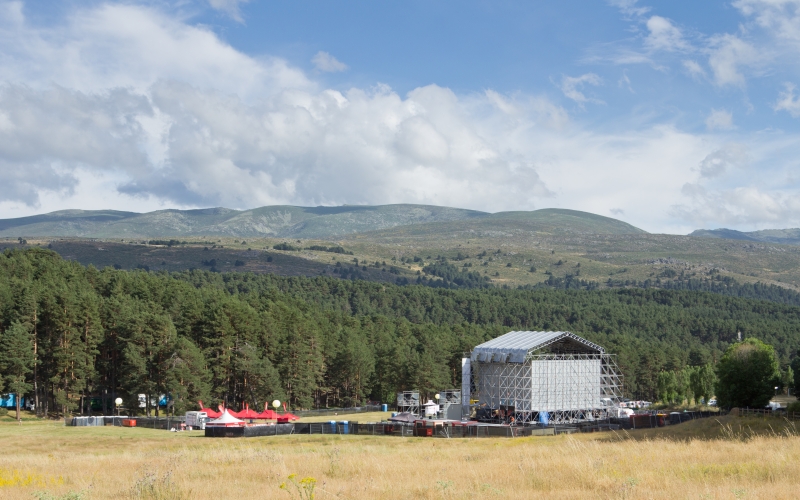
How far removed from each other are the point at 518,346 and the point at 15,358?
47107mm

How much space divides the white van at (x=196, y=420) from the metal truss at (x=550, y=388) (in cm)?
2989

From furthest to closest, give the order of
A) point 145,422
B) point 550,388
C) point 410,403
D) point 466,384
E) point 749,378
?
point 466,384 → point 410,403 → point 550,388 → point 749,378 → point 145,422

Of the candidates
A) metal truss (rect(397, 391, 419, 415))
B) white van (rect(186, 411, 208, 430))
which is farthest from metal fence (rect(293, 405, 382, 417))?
white van (rect(186, 411, 208, 430))

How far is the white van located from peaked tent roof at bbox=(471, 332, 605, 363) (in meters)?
31.6

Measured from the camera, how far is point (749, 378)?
7619 cm

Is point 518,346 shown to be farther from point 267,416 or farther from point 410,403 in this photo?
point 267,416

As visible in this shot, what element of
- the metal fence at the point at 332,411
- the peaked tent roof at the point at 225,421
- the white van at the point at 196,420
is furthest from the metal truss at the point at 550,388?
the white van at the point at 196,420

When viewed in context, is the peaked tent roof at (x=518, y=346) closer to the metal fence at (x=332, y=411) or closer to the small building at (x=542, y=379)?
the small building at (x=542, y=379)

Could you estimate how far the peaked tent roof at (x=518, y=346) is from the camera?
76938 millimetres

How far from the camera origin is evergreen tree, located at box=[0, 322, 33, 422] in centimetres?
6544

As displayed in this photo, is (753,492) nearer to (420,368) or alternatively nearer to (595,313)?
(420,368)

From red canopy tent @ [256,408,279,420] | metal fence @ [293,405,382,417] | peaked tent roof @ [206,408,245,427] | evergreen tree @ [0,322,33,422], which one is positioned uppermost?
evergreen tree @ [0,322,33,422]

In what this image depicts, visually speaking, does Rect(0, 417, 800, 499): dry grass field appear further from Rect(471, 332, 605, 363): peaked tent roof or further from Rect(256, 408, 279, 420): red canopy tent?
Rect(471, 332, 605, 363): peaked tent roof

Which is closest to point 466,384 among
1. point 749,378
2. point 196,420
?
point 749,378
